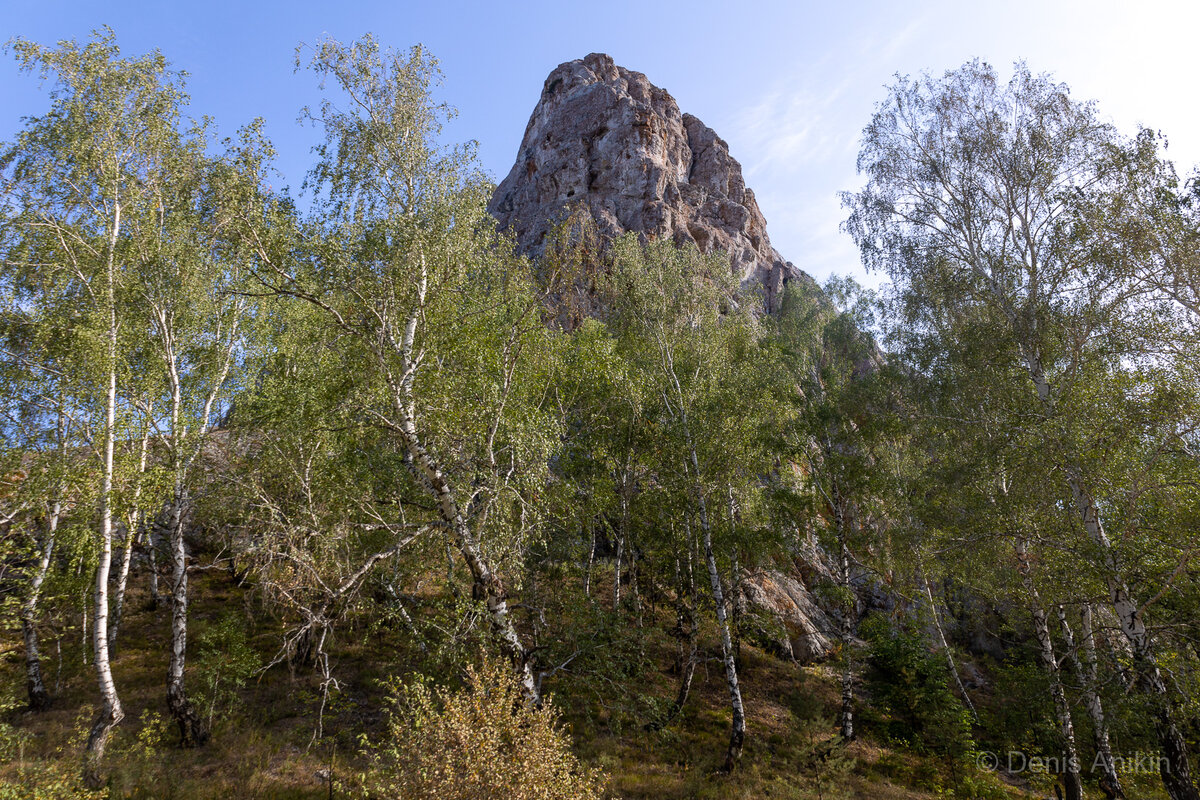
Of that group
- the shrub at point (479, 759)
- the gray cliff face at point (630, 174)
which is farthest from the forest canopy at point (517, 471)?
the gray cliff face at point (630, 174)

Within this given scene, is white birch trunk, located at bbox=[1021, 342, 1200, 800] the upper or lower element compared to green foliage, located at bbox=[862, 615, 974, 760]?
upper

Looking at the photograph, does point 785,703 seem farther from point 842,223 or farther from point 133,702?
point 133,702

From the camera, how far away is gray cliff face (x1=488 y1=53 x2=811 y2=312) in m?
54.0

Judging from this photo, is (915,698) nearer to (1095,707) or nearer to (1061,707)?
(1061,707)

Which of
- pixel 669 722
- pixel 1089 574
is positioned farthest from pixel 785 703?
pixel 1089 574

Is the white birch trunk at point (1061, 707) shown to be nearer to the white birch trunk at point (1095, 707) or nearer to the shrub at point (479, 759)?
the white birch trunk at point (1095, 707)

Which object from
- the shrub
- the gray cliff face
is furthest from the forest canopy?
the gray cliff face

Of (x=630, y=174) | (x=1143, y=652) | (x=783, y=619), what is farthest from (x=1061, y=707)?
(x=630, y=174)

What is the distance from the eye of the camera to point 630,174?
5534 centimetres

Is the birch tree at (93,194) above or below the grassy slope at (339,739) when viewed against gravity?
above

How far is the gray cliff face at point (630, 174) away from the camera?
2125 inches

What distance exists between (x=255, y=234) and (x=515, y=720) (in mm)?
10391

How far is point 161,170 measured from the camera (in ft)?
52.3

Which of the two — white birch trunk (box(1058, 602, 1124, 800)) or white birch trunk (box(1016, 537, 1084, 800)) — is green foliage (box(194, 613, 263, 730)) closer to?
white birch trunk (box(1058, 602, 1124, 800))
